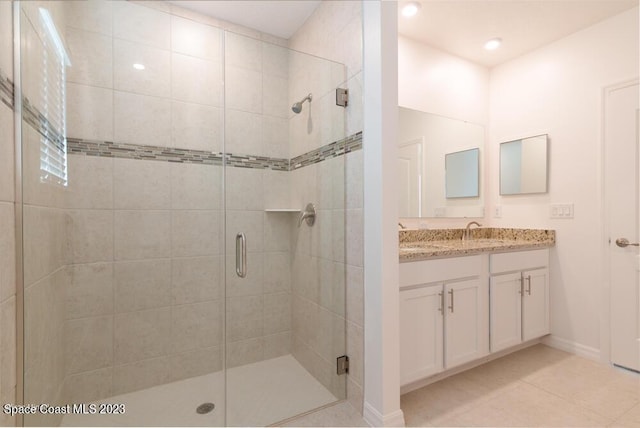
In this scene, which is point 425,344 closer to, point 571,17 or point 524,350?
point 524,350

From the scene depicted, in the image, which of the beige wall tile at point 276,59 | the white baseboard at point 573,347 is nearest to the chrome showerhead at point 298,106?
the beige wall tile at point 276,59

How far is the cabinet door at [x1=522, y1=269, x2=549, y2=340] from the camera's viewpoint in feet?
7.70

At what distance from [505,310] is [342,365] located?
1292 mm

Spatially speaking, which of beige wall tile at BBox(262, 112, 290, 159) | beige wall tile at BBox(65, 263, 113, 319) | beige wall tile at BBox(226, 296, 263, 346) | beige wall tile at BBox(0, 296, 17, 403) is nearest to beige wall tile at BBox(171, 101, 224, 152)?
beige wall tile at BBox(262, 112, 290, 159)

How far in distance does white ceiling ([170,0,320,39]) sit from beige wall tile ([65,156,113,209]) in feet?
4.45

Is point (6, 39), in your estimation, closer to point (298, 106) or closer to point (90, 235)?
point (90, 235)

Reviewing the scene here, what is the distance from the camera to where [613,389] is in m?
1.89

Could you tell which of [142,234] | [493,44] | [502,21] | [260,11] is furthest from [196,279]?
[493,44]

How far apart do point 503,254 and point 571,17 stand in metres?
1.86

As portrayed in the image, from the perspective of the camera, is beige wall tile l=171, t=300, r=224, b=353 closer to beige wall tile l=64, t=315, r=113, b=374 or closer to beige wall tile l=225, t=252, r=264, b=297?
beige wall tile l=225, t=252, r=264, b=297

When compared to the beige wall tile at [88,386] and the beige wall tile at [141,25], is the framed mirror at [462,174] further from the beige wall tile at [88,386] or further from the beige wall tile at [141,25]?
the beige wall tile at [88,386]

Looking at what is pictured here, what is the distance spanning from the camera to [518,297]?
2295mm

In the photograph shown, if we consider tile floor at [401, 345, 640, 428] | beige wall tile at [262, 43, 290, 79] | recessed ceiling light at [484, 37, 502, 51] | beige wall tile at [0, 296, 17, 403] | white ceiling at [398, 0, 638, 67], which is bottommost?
tile floor at [401, 345, 640, 428]

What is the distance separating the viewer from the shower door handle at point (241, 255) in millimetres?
1730
